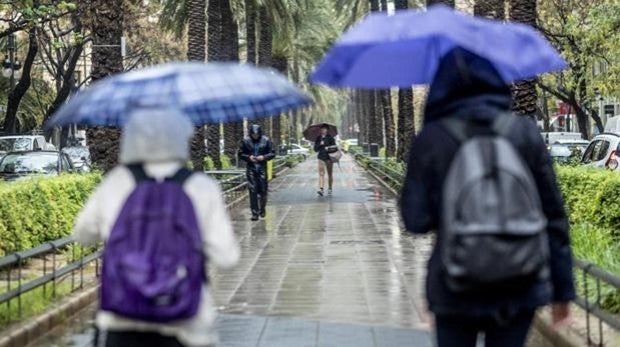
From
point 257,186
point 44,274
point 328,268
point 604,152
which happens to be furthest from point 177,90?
point 604,152

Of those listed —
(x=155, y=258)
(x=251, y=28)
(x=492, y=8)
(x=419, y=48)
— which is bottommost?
(x=155, y=258)

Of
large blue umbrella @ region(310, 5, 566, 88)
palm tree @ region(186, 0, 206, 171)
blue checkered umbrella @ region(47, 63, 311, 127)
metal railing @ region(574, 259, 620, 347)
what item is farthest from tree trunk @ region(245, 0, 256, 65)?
blue checkered umbrella @ region(47, 63, 311, 127)

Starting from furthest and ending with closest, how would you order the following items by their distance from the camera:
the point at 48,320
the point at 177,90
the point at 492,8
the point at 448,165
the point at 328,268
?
the point at 492,8 < the point at 328,268 < the point at 48,320 < the point at 177,90 < the point at 448,165

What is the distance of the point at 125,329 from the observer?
3.95 metres

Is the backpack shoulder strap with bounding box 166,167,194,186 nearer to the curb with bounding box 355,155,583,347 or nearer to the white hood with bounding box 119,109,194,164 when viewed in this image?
the white hood with bounding box 119,109,194,164

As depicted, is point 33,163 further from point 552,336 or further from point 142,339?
point 142,339

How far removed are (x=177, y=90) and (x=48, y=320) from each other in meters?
5.10

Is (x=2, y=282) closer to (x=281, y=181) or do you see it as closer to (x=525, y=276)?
(x=525, y=276)

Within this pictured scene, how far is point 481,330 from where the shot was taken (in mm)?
3953

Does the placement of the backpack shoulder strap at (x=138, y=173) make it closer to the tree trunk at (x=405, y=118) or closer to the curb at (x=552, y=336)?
the curb at (x=552, y=336)

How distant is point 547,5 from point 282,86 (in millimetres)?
35266

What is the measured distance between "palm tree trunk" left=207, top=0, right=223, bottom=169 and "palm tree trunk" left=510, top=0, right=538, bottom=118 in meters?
15.8

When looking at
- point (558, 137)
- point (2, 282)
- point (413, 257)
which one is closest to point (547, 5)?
point (558, 137)

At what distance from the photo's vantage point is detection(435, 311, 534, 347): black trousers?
3895mm
